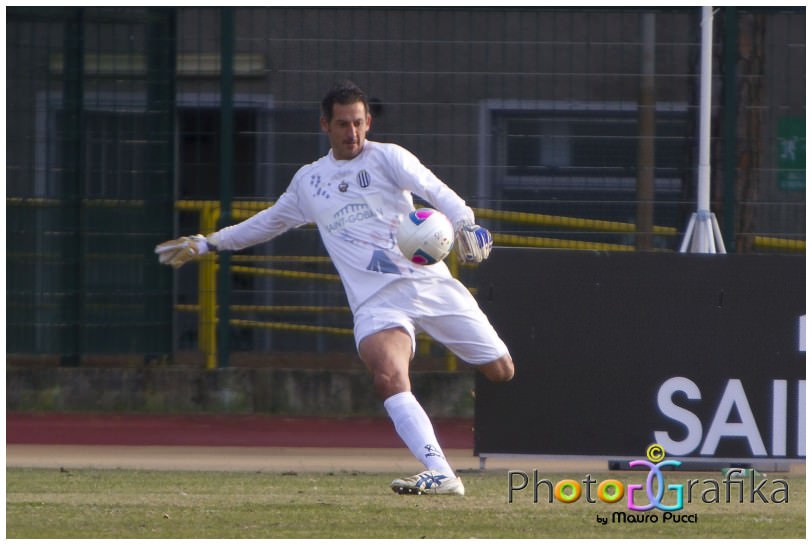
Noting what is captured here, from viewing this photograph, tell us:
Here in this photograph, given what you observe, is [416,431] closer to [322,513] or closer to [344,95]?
[322,513]

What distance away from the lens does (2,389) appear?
918 centimetres

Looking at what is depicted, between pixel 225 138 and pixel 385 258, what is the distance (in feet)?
14.5

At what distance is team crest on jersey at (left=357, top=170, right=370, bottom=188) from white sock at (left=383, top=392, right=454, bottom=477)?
1018 millimetres

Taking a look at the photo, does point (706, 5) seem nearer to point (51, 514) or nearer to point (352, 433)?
point (352, 433)

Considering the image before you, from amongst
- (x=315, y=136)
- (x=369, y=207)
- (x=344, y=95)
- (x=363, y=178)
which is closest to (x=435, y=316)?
(x=369, y=207)

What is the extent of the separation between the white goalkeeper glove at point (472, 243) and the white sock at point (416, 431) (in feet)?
2.28

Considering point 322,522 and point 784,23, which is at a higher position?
point 784,23

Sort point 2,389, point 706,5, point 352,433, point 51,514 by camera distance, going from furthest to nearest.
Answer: point 352,433 → point 706,5 → point 2,389 → point 51,514

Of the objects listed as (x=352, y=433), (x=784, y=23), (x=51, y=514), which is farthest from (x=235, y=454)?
(x=784, y=23)

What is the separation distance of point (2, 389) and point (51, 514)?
2.45m

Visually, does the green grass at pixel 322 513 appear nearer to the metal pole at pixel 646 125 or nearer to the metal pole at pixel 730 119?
the metal pole at pixel 730 119

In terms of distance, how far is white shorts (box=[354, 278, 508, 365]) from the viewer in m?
7.63

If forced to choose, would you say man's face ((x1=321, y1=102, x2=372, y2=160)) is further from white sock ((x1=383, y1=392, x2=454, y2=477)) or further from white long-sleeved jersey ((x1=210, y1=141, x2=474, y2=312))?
white sock ((x1=383, y1=392, x2=454, y2=477))

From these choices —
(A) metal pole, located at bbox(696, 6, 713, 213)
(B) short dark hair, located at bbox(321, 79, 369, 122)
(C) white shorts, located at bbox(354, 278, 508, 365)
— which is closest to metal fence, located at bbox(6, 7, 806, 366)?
(A) metal pole, located at bbox(696, 6, 713, 213)
